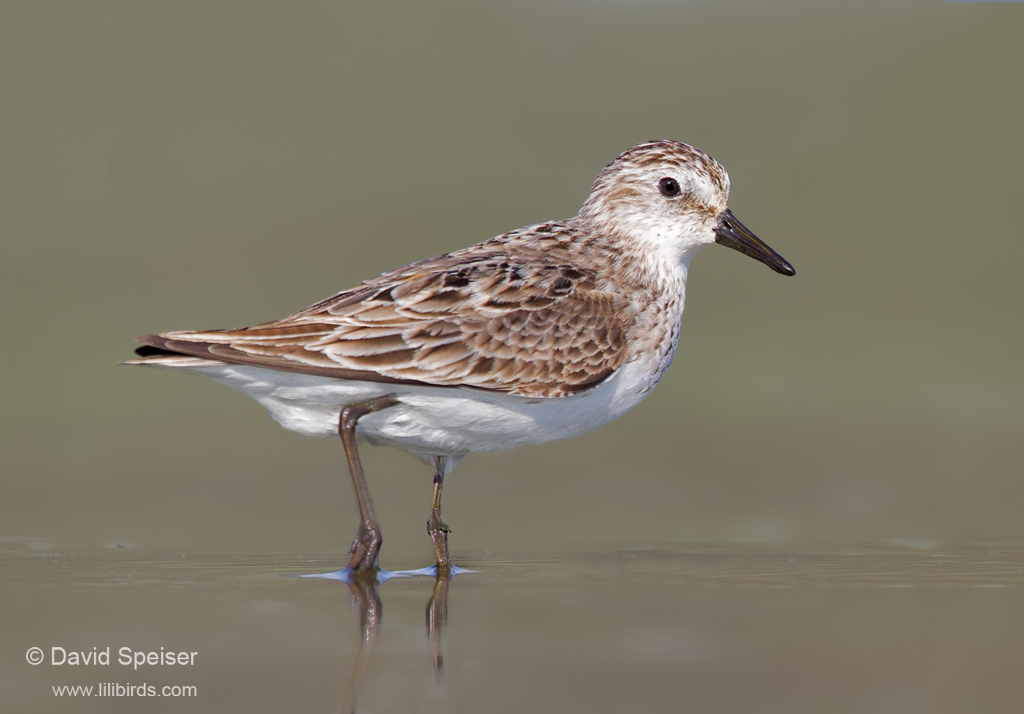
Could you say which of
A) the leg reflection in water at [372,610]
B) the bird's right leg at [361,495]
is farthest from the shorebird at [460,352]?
the leg reflection in water at [372,610]

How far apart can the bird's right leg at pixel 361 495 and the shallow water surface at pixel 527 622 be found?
1.06 ft

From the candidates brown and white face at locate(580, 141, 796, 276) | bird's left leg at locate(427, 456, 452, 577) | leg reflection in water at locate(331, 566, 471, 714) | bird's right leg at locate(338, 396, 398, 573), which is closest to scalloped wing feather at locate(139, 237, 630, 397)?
bird's right leg at locate(338, 396, 398, 573)

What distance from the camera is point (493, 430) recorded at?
9.87 metres

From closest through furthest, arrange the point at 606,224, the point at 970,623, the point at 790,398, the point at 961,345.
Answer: the point at 970,623 < the point at 606,224 < the point at 790,398 < the point at 961,345

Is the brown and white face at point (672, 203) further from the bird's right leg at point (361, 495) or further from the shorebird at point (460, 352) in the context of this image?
the bird's right leg at point (361, 495)

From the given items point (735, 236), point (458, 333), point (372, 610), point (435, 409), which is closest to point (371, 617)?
point (372, 610)

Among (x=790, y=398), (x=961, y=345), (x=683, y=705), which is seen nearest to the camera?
(x=683, y=705)

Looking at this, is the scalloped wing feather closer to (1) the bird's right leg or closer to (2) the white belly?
(2) the white belly

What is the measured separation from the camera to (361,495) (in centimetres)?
981

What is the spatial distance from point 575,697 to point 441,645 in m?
1.28

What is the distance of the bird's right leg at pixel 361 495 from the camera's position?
9.62 m

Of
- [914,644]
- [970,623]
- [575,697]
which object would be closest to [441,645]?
[575,697]

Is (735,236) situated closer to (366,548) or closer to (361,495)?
(361,495)

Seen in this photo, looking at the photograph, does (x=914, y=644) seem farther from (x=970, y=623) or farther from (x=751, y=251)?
(x=751, y=251)
